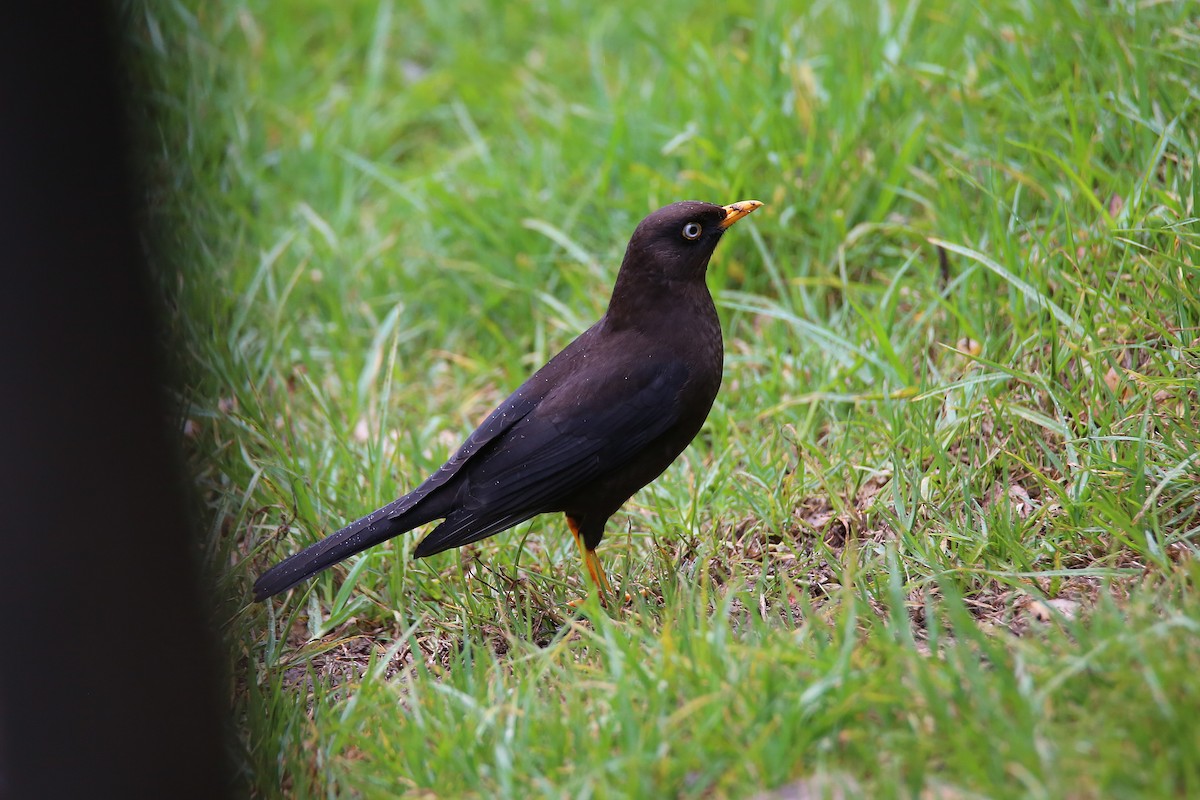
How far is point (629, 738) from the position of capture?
2.47m

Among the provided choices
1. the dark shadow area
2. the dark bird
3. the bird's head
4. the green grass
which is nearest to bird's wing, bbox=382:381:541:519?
the dark bird

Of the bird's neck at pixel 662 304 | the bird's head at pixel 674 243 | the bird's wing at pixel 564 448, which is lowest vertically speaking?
the bird's wing at pixel 564 448

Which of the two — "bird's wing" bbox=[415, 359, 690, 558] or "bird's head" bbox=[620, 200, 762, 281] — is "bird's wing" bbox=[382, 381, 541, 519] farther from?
"bird's head" bbox=[620, 200, 762, 281]

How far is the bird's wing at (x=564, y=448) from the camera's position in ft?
11.0

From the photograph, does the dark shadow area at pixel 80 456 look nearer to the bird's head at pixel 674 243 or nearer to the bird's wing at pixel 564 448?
the bird's wing at pixel 564 448

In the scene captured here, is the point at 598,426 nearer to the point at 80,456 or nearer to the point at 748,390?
the point at 748,390

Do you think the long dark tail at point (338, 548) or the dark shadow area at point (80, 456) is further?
the long dark tail at point (338, 548)

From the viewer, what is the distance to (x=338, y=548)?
3.32m

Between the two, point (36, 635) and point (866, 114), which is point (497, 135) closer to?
point (866, 114)

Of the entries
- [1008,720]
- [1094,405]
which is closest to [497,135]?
[1094,405]


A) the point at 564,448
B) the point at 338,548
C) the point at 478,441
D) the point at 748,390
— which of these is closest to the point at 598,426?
the point at 564,448

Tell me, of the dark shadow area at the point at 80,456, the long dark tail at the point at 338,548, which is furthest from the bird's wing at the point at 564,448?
the dark shadow area at the point at 80,456

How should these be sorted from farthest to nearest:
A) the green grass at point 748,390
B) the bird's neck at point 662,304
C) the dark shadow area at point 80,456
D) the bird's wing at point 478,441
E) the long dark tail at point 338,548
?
1. the bird's neck at point 662,304
2. the bird's wing at point 478,441
3. the long dark tail at point 338,548
4. the green grass at point 748,390
5. the dark shadow area at point 80,456

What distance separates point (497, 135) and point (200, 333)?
238 cm
